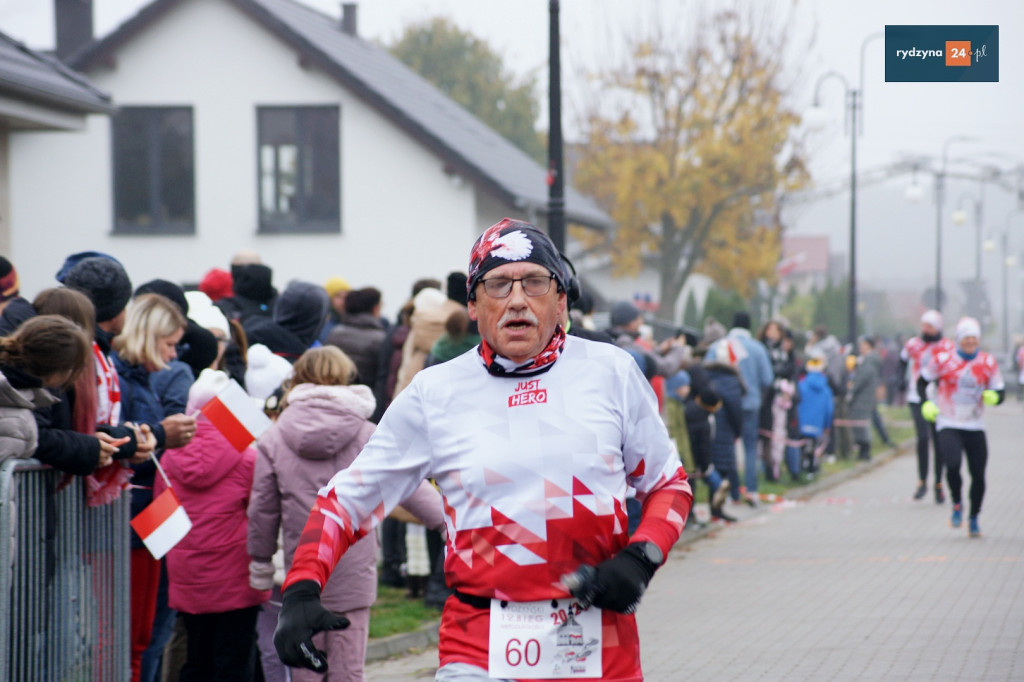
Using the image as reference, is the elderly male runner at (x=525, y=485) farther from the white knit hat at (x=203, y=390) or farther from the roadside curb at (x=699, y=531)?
the roadside curb at (x=699, y=531)

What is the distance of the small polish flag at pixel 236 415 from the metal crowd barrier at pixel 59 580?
0.51 meters

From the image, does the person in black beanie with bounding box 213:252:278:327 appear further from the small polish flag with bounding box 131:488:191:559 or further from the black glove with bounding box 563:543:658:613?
the black glove with bounding box 563:543:658:613

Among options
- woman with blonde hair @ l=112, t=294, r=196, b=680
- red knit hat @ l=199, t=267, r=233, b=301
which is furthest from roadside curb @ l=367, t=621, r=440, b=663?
red knit hat @ l=199, t=267, r=233, b=301

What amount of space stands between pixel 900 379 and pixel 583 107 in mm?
26990

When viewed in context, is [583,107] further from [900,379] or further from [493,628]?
[493,628]

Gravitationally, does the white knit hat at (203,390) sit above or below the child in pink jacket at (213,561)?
above

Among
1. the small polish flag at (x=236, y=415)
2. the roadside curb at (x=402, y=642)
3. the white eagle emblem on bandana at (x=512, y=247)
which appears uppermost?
the white eagle emblem on bandana at (x=512, y=247)

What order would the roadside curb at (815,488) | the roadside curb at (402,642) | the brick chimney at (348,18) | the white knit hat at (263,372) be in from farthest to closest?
the brick chimney at (348,18) → the roadside curb at (815,488) → the roadside curb at (402,642) → the white knit hat at (263,372)

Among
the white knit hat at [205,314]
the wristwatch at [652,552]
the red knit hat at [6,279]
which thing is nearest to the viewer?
the wristwatch at [652,552]

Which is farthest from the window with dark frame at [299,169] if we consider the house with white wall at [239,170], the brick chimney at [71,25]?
the brick chimney at [71,25]

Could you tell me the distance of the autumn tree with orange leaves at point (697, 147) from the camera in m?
41.0

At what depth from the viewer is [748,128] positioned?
40469 mm

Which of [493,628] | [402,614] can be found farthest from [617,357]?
[402,614]

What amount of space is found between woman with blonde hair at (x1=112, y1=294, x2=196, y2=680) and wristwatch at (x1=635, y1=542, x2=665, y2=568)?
3301 millimetres
